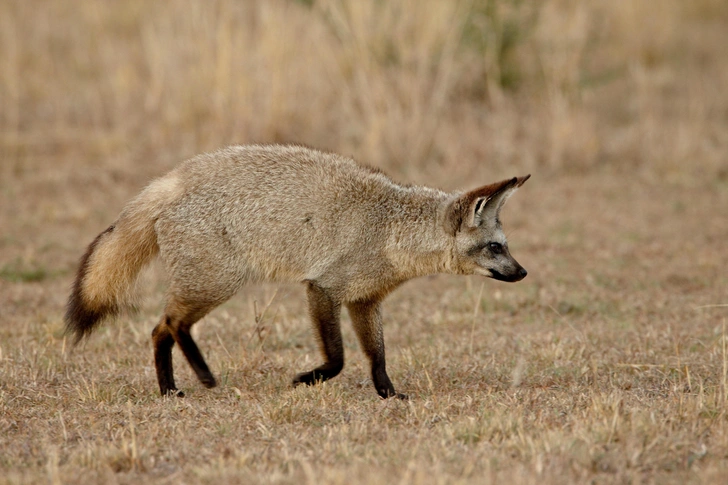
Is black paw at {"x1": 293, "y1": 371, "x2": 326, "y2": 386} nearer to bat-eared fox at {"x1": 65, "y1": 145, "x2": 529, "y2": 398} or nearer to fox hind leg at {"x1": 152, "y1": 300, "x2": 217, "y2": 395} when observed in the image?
bat-eared fox at {"x1": 65, "y1": 145, "x2": 529, "y2": 398}

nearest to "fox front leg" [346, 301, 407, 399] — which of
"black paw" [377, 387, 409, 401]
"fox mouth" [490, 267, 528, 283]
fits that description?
"black paw" [377, 387, 409, 401]

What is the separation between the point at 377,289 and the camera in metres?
6.05

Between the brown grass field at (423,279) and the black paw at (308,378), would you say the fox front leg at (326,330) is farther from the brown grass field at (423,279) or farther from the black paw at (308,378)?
the brown grass field at (423,279)

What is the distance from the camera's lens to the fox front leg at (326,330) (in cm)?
592

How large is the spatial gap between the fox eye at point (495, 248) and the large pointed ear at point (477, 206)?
162 mm

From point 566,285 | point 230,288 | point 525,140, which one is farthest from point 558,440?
point 525,140

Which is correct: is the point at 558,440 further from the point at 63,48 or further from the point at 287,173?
the point at 63,48

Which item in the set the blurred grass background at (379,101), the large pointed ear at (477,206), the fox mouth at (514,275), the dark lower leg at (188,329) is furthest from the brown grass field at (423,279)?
the large pointed ear at (477,206)

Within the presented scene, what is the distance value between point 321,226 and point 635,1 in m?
13.8

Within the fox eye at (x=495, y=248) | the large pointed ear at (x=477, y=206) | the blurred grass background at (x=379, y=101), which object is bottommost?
the fox eye at (x=495, y=248)

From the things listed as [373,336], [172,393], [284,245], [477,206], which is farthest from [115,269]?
[477,206]

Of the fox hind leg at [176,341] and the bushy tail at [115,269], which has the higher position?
the bushy tail at [115,269]

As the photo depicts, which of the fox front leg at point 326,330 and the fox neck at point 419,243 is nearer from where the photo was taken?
the fox front leg at point 326,330

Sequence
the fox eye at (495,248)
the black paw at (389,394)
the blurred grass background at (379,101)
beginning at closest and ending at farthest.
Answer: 1. the black paw at (389,394)
2. the fox eye at (495,248)
3. the blurred grass background at (379,101)
